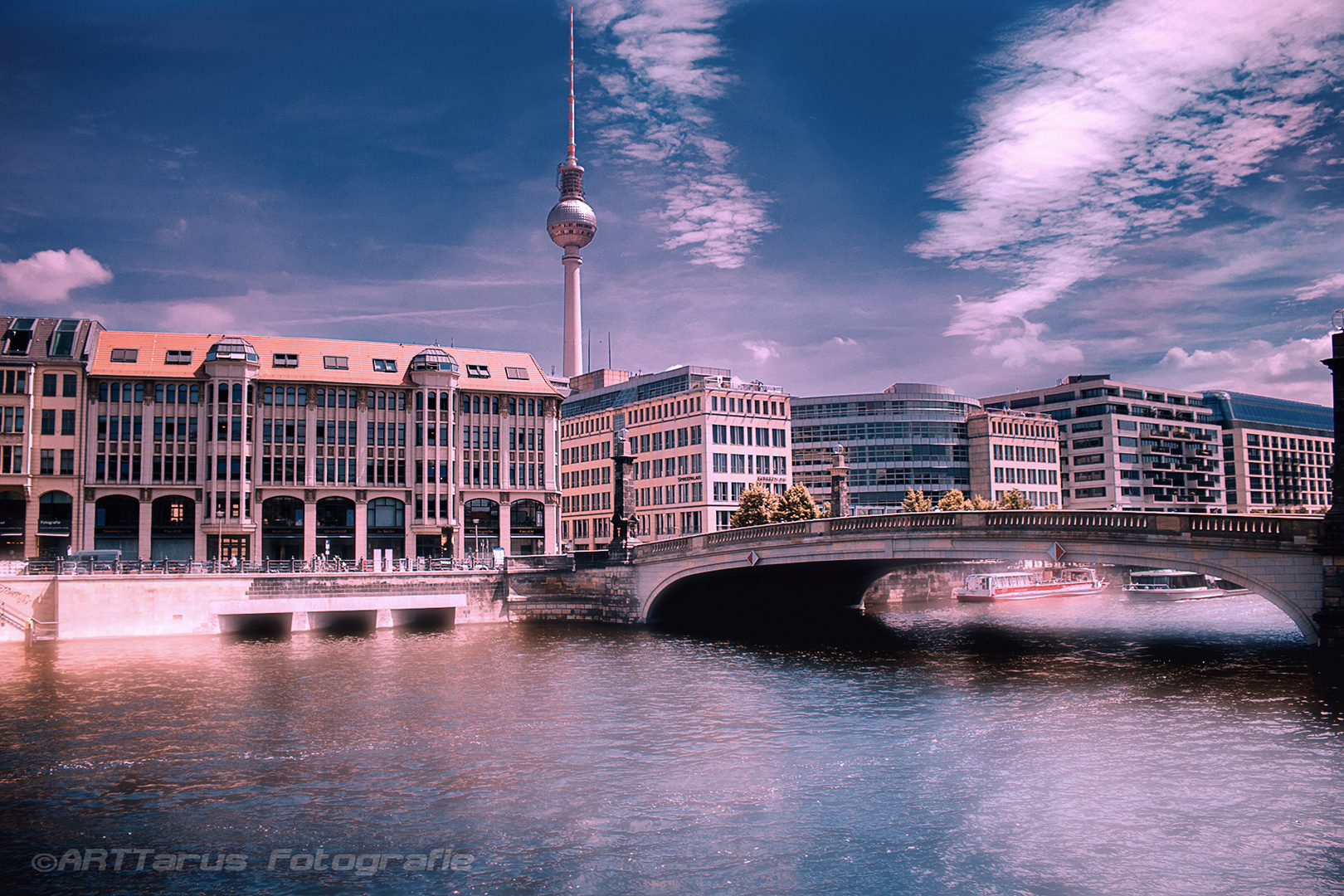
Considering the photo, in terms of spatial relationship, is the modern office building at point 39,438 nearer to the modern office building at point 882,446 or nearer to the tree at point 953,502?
the tree at point 953,502

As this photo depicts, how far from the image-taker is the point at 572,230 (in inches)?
6924

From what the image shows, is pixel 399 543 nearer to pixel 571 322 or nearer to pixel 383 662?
pixel 383 662

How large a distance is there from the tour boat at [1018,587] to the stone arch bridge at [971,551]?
26004mm

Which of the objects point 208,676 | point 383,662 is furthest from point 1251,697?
point 208,676

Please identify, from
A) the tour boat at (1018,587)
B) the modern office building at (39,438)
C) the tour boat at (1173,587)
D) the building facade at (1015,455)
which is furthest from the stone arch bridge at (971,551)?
the building facade at (1015,455)

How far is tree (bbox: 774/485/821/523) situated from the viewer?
88.4m

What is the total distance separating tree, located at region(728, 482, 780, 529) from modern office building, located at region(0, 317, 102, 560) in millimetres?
54058

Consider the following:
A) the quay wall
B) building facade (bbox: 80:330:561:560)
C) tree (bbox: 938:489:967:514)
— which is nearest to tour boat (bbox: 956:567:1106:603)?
tree (bbox: 938:489:967:514)

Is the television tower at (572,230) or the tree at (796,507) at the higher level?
the television tower at (572,230)

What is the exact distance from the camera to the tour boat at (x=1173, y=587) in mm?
96250

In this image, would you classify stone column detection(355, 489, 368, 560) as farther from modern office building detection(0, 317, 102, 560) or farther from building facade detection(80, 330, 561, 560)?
modern office building detection(0, 317, 102, 560)

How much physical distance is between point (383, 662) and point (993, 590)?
64201 mm

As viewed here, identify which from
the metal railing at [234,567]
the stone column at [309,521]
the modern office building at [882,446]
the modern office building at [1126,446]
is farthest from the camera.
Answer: the modern office building at [1126,446]

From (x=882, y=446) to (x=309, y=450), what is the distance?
71.7 metres
